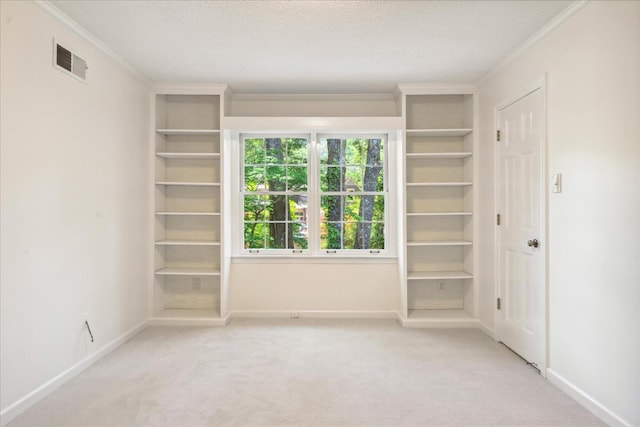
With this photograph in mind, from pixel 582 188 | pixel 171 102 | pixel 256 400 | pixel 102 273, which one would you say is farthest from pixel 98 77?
pixel 582 188

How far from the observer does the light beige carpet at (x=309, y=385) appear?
2.31 meters

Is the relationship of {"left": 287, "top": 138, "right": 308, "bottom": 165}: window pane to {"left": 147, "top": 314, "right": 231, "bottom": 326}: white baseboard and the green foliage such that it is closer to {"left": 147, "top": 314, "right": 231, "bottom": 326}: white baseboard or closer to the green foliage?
the green foliage

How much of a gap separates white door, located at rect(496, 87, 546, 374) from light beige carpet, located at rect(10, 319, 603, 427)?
0.80ft

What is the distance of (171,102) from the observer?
177 inches

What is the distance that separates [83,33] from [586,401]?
425 centimetres

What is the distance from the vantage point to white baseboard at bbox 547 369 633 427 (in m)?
2.20

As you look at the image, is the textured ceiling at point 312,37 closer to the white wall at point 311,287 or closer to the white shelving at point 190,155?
the white shelving at point 190,155

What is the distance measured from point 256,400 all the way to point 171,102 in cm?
341

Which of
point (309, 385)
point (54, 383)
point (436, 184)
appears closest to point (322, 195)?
point (436, 184)

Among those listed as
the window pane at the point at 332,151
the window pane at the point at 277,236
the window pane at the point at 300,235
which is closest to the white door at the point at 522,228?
the window pane at the point at 332,151

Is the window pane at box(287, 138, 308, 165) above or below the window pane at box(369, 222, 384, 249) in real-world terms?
above

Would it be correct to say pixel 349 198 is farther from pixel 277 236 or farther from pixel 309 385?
pixel 309 385

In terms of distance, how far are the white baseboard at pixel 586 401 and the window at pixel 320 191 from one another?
2.18 m

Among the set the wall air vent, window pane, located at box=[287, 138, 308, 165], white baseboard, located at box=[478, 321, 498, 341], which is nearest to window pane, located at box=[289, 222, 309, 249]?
window pane, located at box=[287, 138, 308, 165]
